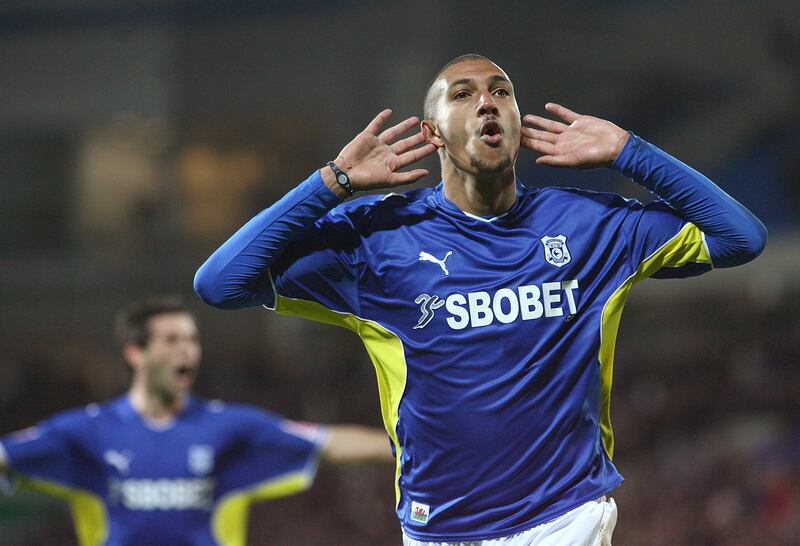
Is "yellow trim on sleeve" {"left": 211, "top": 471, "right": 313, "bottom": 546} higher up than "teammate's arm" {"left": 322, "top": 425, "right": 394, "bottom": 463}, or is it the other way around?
"teammate's arm" {"left": 322, "top": 425, "right": 394, "bottom": 463}

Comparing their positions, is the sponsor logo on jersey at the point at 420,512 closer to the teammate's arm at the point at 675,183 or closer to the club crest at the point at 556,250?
the club crest at the point at 556,250

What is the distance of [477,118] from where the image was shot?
11.4 ft

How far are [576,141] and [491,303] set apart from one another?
1.89ft

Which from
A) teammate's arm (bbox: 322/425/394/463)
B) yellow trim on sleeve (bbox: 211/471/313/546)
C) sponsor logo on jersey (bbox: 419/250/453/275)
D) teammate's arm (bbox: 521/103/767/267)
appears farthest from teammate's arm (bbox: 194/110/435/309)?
yellow trim on sleeve (bbox: 211/471/313/546)

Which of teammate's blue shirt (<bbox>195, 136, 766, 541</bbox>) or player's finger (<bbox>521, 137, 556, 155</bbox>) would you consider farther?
player's finger (<bbox>521, 137, 556, 155</bbox>)

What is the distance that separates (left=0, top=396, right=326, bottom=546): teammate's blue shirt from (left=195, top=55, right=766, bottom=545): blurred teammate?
6.70 feet

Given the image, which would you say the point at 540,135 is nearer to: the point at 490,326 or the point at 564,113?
the point at 564,113

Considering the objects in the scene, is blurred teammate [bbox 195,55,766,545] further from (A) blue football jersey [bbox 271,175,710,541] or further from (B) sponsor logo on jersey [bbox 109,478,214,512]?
(B) sponsor logo on jersey [bbox 109,478,214,512]

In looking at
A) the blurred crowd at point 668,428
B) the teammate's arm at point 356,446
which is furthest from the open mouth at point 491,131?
the blurred crowd at point 668,428

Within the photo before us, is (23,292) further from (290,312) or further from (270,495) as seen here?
(290,312)

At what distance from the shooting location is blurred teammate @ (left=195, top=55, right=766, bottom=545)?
3.40 metres

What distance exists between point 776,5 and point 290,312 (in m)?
12.4

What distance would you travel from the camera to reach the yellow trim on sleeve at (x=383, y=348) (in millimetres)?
3516

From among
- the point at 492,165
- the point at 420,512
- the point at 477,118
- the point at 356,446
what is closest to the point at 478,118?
the point at 477,118
